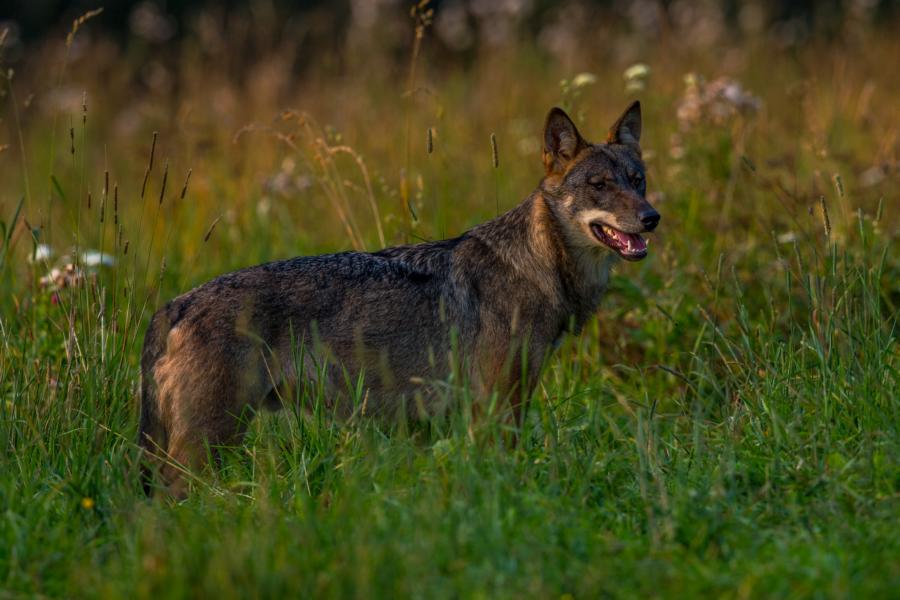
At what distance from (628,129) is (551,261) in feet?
3.22

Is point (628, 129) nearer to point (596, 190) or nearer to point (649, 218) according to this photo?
point (596, 190)

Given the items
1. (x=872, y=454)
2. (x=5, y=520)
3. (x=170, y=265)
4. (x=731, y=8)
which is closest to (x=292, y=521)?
(x=5, y=520)

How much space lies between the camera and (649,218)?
5113 mm

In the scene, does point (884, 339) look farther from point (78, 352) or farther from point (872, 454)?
point (78, 352)

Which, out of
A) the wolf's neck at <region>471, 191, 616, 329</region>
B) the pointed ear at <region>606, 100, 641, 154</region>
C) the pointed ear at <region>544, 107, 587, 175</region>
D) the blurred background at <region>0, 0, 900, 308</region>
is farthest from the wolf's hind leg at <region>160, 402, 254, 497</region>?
the pointed ear at <region>606, 100, 641, 154</region>

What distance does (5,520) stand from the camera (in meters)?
3.94

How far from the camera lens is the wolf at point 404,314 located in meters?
4.74

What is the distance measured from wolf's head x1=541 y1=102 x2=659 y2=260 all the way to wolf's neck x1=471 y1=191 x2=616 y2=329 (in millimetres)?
67

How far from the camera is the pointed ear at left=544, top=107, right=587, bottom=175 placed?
18.0 ft

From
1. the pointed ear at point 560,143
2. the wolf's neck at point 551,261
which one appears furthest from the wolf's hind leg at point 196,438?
the pointed ear at point 560,143

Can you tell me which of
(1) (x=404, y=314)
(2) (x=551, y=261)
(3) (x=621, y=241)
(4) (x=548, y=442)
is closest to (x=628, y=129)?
(3) (x=621, y=241)

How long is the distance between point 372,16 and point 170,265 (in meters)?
5.46

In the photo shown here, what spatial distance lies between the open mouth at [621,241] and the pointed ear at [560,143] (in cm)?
40

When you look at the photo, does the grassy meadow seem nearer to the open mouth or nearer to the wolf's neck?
the wolf's neck
